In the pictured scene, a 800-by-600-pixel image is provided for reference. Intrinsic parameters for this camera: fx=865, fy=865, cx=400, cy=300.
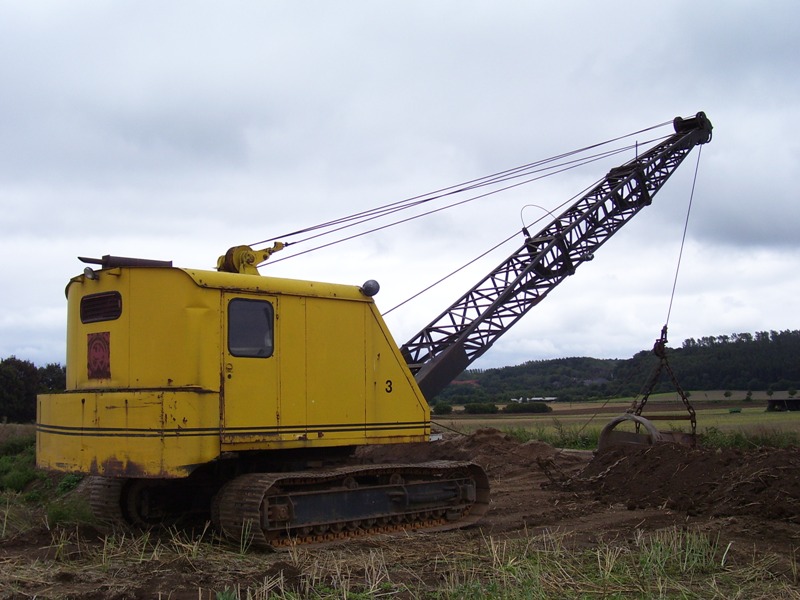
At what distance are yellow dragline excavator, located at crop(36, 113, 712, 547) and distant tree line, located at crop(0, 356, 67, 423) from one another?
33.3m

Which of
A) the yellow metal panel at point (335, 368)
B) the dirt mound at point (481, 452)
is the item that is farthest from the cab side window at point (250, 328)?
the dirt mound at point (481, 452)

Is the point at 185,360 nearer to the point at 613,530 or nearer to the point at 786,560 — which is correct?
the point at 613,530

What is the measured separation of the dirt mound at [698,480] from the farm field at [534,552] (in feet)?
0.08

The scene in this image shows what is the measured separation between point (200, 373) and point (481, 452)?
9.24m

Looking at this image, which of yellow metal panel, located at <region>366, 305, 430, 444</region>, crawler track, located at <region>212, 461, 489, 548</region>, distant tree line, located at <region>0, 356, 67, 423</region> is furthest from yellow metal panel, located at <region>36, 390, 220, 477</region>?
distant tree line, located at <region>0, 356, 67, 423</region>

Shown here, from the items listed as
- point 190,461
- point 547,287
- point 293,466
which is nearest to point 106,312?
point 190,461

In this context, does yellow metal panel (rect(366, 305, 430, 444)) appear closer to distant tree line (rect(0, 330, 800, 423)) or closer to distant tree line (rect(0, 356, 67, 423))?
distant tree line (rect(0, 330, 800, 423))

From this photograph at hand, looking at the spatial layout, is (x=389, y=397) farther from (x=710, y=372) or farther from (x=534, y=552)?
(x=710, y=372)

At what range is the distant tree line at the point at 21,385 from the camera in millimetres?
Result: 40347

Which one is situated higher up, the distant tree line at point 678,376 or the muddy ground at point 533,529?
the distant tree line at point 678,376

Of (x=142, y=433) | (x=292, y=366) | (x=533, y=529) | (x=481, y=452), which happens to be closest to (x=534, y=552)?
(x=533, y=529)

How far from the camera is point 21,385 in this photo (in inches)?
1613

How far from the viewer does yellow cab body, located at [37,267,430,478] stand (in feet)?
26.6

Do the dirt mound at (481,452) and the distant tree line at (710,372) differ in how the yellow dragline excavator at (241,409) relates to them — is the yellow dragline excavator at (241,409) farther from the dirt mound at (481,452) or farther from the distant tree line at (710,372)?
the distant tree line at (710,372)
